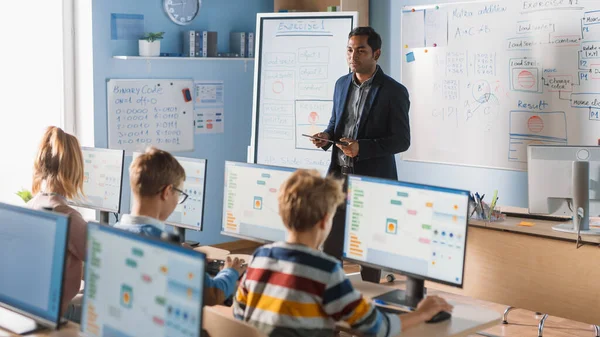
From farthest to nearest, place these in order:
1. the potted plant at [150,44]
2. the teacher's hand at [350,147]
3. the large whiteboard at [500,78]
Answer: the potted plant at [150,44] < the large whiteboard at [500,78] < the teacher's hand at [350,147]

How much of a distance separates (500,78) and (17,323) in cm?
390

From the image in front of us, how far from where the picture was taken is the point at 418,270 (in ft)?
9.62

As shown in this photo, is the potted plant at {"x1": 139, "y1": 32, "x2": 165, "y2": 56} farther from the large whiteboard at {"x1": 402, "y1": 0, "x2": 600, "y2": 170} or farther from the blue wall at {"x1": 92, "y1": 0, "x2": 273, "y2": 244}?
the large whiteboard at {"x1": 402, "y1": 0, "x2": 600, "y2": 170}

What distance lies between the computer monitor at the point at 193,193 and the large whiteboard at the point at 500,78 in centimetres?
254

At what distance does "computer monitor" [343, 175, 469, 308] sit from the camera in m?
2.83

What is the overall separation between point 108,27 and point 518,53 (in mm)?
2901

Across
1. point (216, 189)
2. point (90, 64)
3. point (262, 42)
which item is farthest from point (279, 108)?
point (90, 64)

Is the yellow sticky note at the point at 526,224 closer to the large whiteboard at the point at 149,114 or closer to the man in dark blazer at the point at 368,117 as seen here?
the man in dark blazer at the point at 368,117

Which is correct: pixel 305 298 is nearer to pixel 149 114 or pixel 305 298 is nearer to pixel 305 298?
pixel 305 298

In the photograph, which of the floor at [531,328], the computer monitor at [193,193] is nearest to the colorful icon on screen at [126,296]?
the computer monitor at [193,193]

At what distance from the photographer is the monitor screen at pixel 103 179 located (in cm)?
447

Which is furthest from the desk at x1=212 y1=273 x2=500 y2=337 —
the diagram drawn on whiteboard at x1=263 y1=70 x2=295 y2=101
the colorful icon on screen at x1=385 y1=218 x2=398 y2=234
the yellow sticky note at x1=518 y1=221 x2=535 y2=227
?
the diagram drawn on whiteboard at x1=263 y1=70 x2=295 y2=101

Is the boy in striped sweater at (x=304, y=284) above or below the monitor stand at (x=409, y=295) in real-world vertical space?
above

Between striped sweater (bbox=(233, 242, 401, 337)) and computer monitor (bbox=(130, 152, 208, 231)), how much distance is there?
146 centimetres
